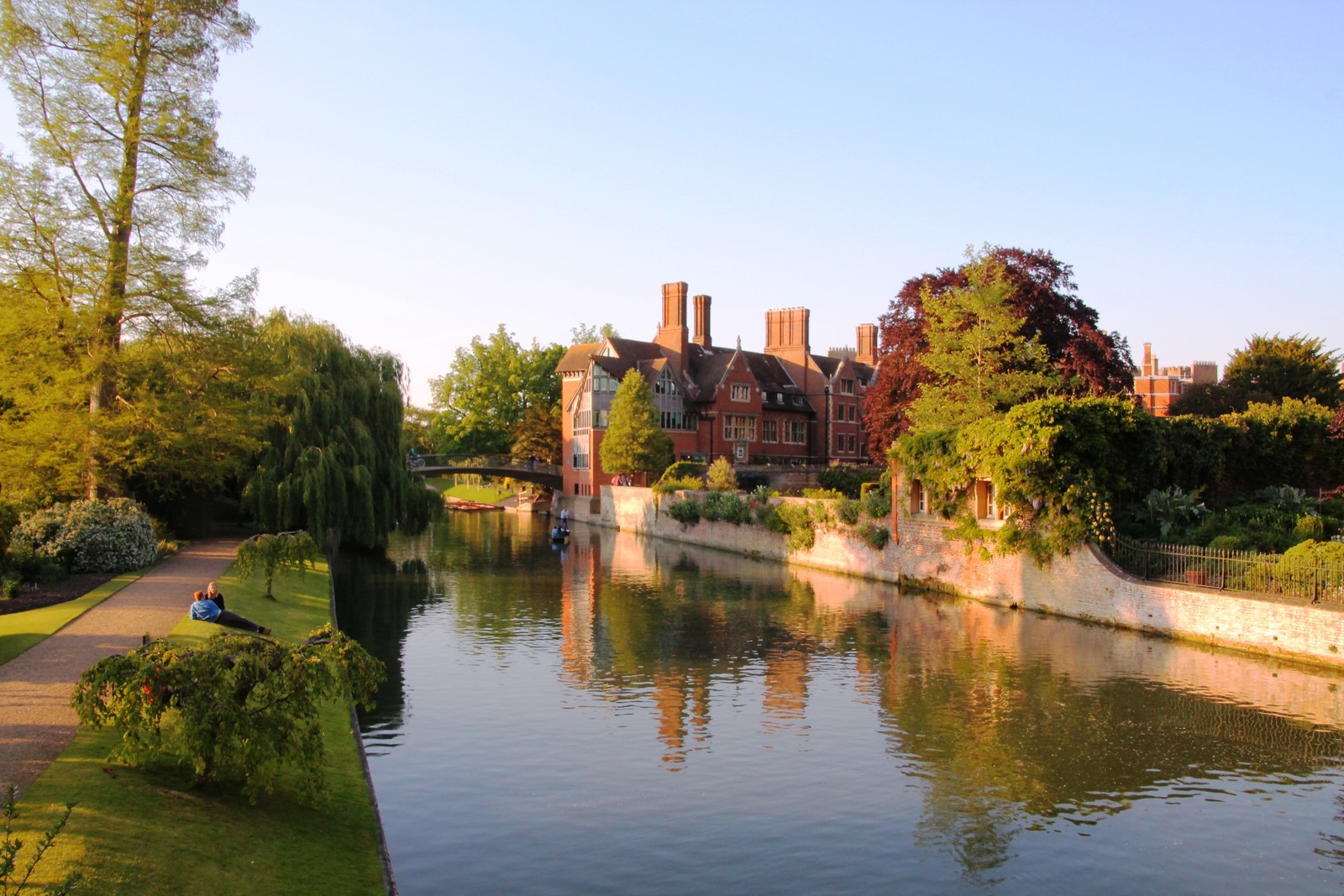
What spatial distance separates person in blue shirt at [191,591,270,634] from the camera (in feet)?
59.4

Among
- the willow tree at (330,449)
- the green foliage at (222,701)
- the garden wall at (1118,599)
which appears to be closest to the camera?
the green foliage at (222,701)

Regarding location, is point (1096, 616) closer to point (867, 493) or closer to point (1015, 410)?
point (1015, 410)

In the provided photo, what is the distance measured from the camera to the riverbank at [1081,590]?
22062mm

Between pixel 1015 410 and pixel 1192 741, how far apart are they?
14690 millimetres

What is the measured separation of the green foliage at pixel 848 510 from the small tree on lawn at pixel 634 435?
2692 cm

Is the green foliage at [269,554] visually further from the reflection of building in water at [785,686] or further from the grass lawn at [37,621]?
the reflection of building in water at [785,686]

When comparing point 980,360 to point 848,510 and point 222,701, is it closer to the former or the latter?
point 848,510

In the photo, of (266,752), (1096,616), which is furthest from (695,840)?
(1096,616)

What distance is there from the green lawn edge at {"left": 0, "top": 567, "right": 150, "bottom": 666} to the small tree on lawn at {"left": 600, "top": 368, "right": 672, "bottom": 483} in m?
44.2

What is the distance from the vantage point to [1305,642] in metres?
21.7

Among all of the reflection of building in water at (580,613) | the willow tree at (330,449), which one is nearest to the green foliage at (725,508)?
the reflection of building in water at (580,613)

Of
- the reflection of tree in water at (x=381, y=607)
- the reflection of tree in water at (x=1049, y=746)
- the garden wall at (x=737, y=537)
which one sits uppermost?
the garden wall at (x=737, y=537)

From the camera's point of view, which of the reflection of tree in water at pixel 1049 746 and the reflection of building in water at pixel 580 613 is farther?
the reflection of building in water at pixel 580 613

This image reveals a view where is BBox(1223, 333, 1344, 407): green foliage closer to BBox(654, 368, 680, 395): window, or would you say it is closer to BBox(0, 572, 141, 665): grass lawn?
BBox(654, 368, 680, 395): window
